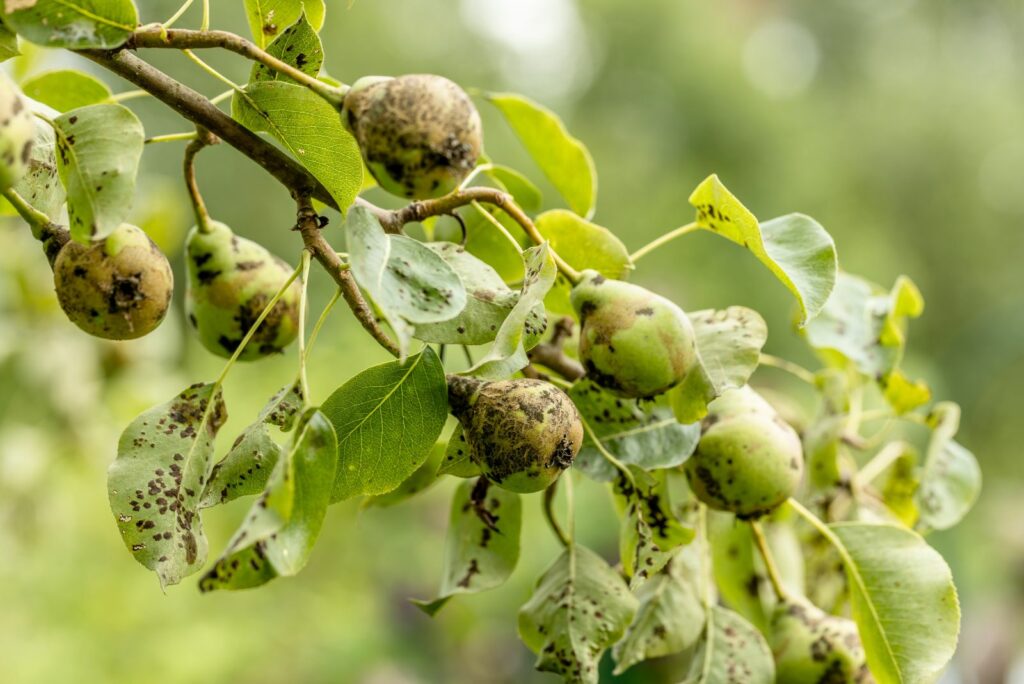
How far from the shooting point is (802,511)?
0.54 meters

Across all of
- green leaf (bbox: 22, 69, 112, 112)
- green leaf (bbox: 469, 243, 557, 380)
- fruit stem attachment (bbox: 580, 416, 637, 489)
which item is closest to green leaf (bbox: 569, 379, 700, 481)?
fruit stem attachment (bbox: 580, 416, 637, 489)

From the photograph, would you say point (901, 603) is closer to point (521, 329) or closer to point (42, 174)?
point (521, 329)

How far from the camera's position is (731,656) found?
518 millimetres

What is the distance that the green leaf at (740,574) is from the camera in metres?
0.60

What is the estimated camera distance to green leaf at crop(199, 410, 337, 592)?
31 centimetres

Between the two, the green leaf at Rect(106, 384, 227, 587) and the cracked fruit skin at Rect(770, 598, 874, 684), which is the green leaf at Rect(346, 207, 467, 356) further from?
the cracked fruit skin at Rect(770, 598, 874, 684)

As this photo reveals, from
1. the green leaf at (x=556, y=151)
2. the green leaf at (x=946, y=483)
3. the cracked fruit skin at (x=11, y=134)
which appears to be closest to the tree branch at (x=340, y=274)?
the cracked fruit skin at (x=11, y=134)

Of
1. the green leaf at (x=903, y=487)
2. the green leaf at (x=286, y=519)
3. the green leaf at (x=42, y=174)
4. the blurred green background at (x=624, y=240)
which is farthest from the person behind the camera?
the blurred green background at (x=624, y=240)

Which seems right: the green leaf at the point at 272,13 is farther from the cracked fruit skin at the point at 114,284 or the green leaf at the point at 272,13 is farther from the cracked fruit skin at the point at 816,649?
the cracked fruit skin at the point at 816,649

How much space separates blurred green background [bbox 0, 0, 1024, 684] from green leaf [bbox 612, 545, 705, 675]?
0.17 m

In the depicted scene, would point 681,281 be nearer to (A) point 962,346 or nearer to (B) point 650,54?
(A) point 962,346

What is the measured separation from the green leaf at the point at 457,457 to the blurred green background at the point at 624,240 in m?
0.15

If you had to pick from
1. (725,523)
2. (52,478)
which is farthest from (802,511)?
(52,478)

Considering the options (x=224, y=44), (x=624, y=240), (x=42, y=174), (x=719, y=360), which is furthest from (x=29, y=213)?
(x=624, y=240)
